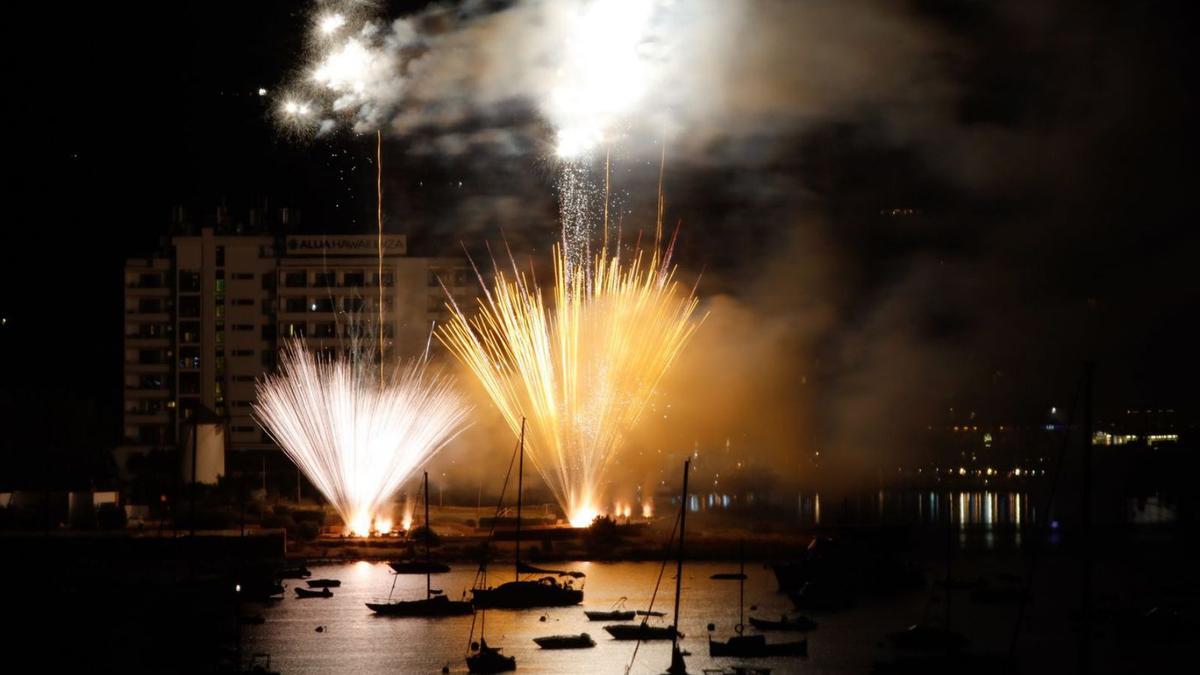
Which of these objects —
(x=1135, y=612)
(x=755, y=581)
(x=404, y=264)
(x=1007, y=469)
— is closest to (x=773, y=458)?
(x=1007, y=469)

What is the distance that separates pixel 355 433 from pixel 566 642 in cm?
1542

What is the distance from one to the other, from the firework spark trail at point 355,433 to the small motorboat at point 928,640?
18096 millimetres

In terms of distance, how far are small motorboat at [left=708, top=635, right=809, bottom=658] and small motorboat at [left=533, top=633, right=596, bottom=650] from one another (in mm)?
2966

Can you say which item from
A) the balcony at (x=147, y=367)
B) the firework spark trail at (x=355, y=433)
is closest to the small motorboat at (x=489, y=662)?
the firework spark trail at (x=355, y=433)

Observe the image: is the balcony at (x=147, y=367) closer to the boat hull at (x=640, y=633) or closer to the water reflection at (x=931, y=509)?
the water reflection at (x=931, y=509)

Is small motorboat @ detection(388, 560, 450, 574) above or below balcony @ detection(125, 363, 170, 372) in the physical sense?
below

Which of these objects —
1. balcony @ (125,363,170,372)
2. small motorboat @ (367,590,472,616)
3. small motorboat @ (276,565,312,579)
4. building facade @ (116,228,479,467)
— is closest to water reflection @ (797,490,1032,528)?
building facade @ (116,228,479,467)

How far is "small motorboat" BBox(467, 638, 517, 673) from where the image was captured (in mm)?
31594

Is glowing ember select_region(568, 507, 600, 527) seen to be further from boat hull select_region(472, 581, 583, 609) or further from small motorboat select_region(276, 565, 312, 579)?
boat hull select_region(472, 581, 583, 609)

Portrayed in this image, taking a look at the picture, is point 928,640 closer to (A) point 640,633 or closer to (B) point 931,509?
(A) point 640,633

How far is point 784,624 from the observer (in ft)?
126

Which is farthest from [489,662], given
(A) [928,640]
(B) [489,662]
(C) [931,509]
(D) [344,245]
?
(C) [931,509]

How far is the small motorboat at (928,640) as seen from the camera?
3594cm

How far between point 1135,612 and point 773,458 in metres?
67.6
